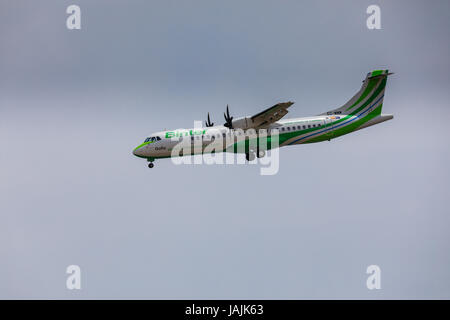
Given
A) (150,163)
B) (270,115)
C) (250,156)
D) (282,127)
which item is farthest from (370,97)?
(150,163)

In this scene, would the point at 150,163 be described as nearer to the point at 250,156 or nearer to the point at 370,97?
the point at 250,156

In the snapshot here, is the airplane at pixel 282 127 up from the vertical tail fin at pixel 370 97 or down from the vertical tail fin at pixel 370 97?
down

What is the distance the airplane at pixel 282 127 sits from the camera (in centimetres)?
4744

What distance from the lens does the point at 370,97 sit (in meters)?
50.5

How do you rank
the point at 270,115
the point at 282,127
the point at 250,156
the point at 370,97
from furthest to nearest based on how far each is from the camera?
the point at 370,97 < the point at 250,156 < the point at 282,127 < the point at 270,115

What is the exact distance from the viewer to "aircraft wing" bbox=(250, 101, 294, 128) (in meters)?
45.8

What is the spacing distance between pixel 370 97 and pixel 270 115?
1059cm

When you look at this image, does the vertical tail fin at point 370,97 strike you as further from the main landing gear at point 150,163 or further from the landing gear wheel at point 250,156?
A: the main landing gear at point 150,163

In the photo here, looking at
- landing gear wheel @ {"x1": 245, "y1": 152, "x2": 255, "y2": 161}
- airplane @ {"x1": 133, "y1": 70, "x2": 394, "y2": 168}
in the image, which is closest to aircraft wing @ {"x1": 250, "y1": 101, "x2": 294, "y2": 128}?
airplane @ {"x1": 133, "y1": 70, "x2": 394, "y2": 168}

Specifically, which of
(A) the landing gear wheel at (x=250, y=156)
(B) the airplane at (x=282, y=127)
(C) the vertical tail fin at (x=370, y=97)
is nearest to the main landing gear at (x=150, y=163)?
(B) the airplane at (x=282, y=127)

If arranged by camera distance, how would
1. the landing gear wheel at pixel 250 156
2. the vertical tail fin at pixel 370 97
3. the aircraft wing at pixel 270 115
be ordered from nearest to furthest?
the aircraft wing at pixel 270 115, the landing gear wheel at pixel 250 156, the vertical tail fin at pixel 370 97

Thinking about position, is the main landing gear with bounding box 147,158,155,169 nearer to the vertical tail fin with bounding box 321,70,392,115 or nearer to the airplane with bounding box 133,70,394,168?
the airplane with bounding box 133,70,394,168
